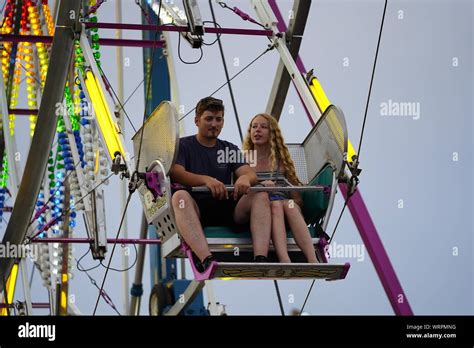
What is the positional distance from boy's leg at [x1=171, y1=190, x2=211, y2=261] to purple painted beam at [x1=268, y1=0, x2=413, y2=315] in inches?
96.2

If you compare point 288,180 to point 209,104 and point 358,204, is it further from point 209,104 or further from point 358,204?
point 358,204

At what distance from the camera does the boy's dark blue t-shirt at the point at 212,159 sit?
1020 centimetres

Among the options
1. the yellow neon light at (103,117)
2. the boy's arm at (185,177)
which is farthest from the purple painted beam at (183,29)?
the boy's arm at (185,177)

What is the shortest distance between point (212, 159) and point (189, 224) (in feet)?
1.80

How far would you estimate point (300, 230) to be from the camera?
33.0 ft

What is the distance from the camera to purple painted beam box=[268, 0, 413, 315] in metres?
12.2

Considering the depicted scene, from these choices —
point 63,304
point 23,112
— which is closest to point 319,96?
point 23,112

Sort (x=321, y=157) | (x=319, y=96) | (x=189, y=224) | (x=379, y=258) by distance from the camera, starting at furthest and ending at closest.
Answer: (x=379, y=258), (x=319, y=96), (x=321, y=157), (x=189, y=224)

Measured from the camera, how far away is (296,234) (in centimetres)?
1007

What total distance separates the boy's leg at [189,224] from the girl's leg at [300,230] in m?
0.56

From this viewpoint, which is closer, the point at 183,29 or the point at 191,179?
the point at 191,179

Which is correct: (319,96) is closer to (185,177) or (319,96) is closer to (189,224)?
(185,177)

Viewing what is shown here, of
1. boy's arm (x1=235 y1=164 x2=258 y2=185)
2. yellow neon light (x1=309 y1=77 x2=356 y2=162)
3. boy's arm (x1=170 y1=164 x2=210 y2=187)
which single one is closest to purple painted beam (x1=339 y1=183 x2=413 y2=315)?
yellow neon light (x1=309 y1=77 x2=356 y2=162)
